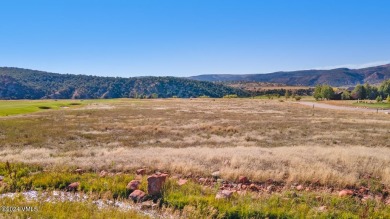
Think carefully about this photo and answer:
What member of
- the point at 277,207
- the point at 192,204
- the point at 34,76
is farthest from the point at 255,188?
the point at 34,76

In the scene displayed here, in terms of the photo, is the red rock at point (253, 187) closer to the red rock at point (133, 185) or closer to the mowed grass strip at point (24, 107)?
the red rock at point (133, 185)

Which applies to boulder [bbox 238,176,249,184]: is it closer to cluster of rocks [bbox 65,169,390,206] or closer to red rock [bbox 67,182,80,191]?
cluster of rocks [bbox 65,169,390,206]

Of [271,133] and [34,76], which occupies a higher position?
[34,76]

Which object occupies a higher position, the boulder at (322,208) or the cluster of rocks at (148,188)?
the cluster of rocks at (148,188)

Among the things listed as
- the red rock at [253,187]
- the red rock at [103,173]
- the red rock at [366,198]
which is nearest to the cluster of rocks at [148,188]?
the red rock at [103,173]

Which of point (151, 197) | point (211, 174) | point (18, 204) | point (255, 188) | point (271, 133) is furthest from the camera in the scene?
point (271, 133)

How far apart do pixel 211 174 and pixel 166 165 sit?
2140mm

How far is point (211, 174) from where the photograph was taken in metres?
11.6

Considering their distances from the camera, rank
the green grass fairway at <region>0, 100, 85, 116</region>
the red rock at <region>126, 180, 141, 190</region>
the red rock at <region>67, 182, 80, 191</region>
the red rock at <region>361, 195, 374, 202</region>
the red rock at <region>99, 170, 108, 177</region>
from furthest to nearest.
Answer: the green grass fairway at <region>0, 100, 85, 116</region> → the red rock at <region>99, 170, 108, 177</region> → the red rock at <region>67, 182, 80, 191</region> → the red rock at <region>126, 180, 141, 190</region> → the red rock at <region>361, 195, 374, 202</region>

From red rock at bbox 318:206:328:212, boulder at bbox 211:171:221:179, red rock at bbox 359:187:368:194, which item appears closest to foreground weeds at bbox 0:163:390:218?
red rock at bbox 318:206:328:212

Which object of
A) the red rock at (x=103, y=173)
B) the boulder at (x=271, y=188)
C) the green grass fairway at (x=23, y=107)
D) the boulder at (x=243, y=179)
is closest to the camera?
the boulder at (x=271, y=188)

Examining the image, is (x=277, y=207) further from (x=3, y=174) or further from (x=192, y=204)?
(x=3, y=174)

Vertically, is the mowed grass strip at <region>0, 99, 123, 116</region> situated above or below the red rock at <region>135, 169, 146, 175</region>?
below

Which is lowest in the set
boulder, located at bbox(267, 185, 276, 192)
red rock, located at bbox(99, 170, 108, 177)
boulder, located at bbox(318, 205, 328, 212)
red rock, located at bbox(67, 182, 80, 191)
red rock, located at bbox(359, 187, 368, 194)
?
red rock, located at bbox(359, 187, 368, 194)
